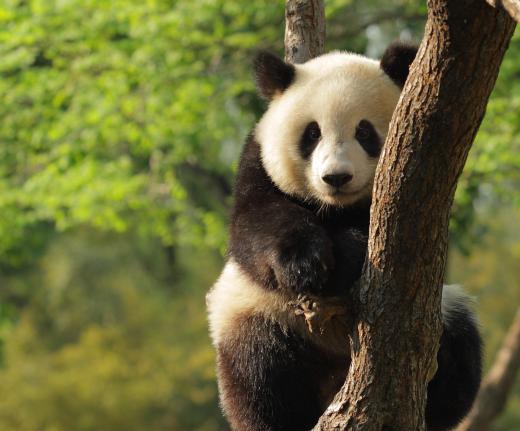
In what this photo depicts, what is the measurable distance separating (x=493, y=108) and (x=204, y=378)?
43.9 feet

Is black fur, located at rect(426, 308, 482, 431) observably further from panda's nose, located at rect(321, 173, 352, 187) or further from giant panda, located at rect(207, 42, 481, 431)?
panda's nose, located at rect(321, 173, 352, 187)

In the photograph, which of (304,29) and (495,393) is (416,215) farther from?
(495,393)

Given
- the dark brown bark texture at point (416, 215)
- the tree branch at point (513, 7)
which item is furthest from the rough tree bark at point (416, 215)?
the tree branch at point (513, 7)

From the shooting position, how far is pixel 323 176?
318 cm

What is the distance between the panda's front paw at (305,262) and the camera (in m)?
3.03

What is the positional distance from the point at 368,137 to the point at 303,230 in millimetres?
523

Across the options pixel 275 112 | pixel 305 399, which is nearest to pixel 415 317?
pixel 305 399

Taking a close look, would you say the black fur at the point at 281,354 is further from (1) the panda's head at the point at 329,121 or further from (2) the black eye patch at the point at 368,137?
(2) the black eye patch at the point at 368,137

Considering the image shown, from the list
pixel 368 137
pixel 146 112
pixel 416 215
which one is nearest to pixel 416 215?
pixel 416 215

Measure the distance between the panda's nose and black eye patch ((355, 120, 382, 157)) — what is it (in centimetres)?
25

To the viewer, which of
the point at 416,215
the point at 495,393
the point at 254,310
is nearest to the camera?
the point at 416,215

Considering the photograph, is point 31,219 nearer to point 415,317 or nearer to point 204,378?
point 415,317

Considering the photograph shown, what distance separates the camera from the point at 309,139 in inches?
139

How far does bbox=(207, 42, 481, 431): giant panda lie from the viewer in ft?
10.8
